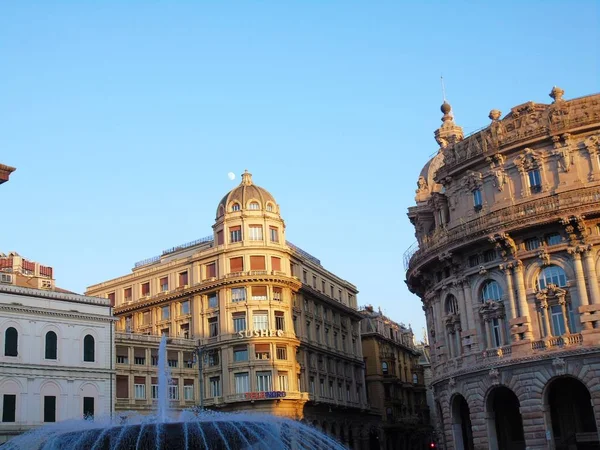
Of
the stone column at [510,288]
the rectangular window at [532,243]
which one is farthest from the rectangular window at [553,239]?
the stone column at [510,288]

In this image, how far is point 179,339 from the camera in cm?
6900

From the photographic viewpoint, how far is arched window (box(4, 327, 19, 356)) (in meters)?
52.1

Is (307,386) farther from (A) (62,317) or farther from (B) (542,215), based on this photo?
(B) (542,215)

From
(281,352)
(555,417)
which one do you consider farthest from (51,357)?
(555,417)

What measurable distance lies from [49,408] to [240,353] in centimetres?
1894

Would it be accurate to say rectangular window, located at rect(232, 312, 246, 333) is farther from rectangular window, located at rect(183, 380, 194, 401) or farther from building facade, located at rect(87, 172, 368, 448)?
rectangular window, located at rect(183, 380, 194, 401)

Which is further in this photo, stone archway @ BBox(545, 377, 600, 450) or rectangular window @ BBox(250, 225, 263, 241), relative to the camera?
rectangular window @ BBox(250, 225, 263, 241)

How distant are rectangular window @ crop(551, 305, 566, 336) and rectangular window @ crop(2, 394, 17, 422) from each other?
1336 inches

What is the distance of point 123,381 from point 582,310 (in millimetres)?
37413

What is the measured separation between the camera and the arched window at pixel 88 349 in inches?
2227

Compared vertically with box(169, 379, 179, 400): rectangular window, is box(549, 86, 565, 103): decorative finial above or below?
above

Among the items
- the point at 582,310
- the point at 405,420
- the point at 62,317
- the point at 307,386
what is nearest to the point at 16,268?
the point at 62,317

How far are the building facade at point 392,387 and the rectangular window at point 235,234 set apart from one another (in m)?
24.2

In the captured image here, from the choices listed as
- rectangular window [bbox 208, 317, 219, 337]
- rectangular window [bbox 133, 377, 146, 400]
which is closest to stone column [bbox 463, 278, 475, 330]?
rectangular window [bbox 208, 317, 219, 337]
